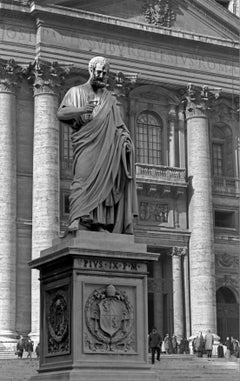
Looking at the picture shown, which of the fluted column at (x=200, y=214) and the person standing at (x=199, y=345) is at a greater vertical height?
the fluted column at (x=200, y=214)

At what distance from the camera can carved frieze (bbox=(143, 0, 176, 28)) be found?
46125 mm

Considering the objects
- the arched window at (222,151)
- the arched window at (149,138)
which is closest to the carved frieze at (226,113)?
the arched window at (222,151)

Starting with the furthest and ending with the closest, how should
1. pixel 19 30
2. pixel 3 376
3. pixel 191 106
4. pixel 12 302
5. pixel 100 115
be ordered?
pixel 191 106 → pixel 19 30 → pixel 12 302 → pixel 3 376 → pixel 100 115

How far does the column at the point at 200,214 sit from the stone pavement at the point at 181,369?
18.5 ft

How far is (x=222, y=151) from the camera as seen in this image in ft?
157

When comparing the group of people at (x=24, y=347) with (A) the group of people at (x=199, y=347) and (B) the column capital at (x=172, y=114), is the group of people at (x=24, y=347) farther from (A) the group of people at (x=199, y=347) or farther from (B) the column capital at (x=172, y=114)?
(B) the column capital at (x=172, y=114)

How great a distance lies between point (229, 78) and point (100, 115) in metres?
37.6

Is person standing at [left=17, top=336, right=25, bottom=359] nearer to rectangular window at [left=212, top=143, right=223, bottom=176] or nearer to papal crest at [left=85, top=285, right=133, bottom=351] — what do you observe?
rectangular window at [left=212, top=143, right=223, bottom=176]

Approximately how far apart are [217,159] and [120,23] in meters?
8.86

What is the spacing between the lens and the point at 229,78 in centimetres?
4762

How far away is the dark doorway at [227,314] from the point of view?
45406 mm

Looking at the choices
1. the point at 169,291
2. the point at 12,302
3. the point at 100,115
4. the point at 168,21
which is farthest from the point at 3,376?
the point at 168,21

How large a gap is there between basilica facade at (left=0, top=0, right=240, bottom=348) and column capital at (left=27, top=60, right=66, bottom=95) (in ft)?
0.21

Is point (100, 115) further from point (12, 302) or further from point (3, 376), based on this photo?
point (12, 302)
